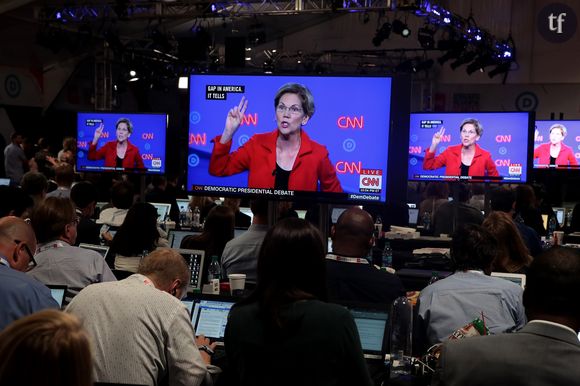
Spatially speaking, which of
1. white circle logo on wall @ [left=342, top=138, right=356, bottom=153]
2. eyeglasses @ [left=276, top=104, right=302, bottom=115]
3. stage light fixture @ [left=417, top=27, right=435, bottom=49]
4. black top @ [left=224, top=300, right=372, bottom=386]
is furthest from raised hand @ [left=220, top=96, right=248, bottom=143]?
stage light fixture @ [left=417, top=27, right=435, bottom=49]

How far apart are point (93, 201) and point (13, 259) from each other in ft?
11.3

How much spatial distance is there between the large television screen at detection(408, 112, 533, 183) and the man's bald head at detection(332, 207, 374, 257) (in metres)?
4.12

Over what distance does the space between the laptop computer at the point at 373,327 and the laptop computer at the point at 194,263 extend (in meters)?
1.67

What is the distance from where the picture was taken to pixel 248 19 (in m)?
19.3

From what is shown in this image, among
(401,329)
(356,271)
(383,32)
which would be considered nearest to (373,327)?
(401,329)

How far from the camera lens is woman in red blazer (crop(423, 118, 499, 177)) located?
8.08m

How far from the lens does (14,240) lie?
3471 mm

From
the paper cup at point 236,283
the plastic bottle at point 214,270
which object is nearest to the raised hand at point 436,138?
the plastic bottle at point 214,270

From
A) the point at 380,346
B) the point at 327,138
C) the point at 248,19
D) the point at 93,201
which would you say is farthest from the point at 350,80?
the point at 248,19

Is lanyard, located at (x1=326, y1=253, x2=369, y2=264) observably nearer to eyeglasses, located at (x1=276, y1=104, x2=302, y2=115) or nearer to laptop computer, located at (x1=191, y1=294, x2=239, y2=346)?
laptop computer, located at (x1=191, y1=294, x2=239, y2=346)

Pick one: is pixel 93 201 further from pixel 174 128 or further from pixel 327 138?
pixel 174 128

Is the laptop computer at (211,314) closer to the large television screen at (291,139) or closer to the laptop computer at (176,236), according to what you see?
the large television screen at (291,139)

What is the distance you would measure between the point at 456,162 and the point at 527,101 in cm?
1256

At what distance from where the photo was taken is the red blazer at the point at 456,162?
8045mm
